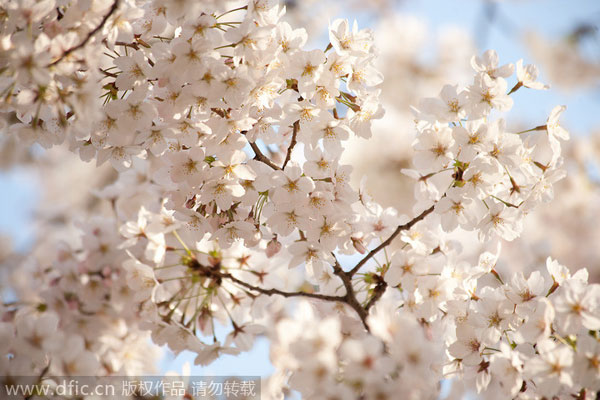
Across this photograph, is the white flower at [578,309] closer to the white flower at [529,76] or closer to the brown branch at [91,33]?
the white flower at [529,76]

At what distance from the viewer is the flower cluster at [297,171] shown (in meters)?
1.33

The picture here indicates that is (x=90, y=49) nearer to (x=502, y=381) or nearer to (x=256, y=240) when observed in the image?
(x=256, y=240)

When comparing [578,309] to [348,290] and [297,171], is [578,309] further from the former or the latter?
[297,171]

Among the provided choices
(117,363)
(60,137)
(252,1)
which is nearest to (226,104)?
(252,1)

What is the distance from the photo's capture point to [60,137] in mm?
1590

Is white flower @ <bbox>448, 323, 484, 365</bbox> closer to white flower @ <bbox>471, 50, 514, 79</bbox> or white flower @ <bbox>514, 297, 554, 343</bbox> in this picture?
white flower @ <bbox>514, 297, 554, 343</bbox>

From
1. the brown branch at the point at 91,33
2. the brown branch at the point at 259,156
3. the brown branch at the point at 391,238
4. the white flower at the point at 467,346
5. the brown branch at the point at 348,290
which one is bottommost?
the white flower at the point at 467,346

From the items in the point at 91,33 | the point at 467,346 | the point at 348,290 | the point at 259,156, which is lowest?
the point at 467,346

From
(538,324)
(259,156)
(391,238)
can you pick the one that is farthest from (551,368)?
(259,156)

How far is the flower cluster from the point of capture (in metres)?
1.33

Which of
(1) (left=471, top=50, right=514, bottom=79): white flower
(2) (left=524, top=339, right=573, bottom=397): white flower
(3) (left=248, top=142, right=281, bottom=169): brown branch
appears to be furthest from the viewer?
(3) (left=248, top=142, right=281, bottom=169): brown branch

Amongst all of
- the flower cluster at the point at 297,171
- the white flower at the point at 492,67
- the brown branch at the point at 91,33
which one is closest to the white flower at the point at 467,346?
the flower cluster at the point at 297,171

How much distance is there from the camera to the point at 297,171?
4.89 feet

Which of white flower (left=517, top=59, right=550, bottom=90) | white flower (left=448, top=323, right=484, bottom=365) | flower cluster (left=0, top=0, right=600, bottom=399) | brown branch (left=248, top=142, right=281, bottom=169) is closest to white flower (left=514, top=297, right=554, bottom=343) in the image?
flower cluster (left=0, top=0, right=600, bottom=399)
